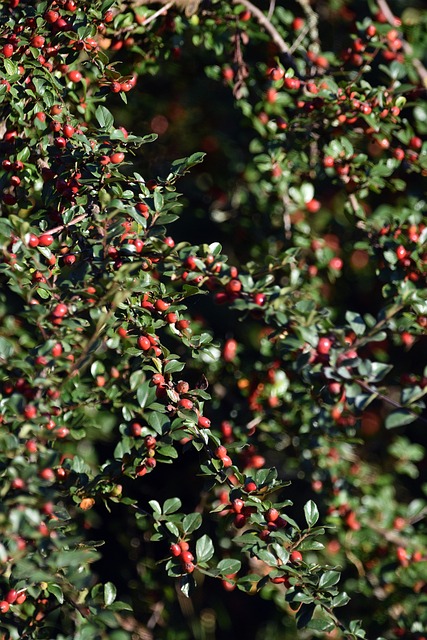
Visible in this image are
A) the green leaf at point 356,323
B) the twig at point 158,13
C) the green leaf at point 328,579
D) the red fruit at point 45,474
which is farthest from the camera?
the twig at point 158,13

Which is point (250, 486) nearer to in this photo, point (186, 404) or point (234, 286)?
point (186, 404)

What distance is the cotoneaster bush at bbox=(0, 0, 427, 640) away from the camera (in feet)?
3.57

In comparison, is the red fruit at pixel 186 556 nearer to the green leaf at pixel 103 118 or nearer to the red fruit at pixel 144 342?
the red fruit at pixel 144 342

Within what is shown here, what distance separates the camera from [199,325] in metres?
1.81

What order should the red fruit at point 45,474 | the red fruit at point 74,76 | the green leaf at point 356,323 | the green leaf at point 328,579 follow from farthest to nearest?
the red fruit at point 74,76
the green leaf at point 356,323
the green leaf at point 328,579
the red fruit at point 45,474

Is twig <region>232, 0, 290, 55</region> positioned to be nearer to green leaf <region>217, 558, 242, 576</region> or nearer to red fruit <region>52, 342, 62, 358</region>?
red fruit <region>52, 342, 62, 358</region>

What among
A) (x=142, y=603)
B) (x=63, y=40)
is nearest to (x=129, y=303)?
(x=63, y=40)

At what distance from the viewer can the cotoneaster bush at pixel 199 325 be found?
1.09m

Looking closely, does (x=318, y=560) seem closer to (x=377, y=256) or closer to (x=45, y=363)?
(x=377, y=256)

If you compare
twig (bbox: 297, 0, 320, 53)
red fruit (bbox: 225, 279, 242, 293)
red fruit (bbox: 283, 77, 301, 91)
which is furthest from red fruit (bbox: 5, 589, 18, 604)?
twig (bbox: 297, 0, 320, 53)

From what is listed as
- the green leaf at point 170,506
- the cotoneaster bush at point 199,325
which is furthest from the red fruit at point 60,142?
the green leaf at point 170,506

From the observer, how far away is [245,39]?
5.66 ft

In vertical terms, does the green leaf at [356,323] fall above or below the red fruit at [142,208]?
below

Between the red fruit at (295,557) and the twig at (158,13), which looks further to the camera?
the twig at (158,13)
